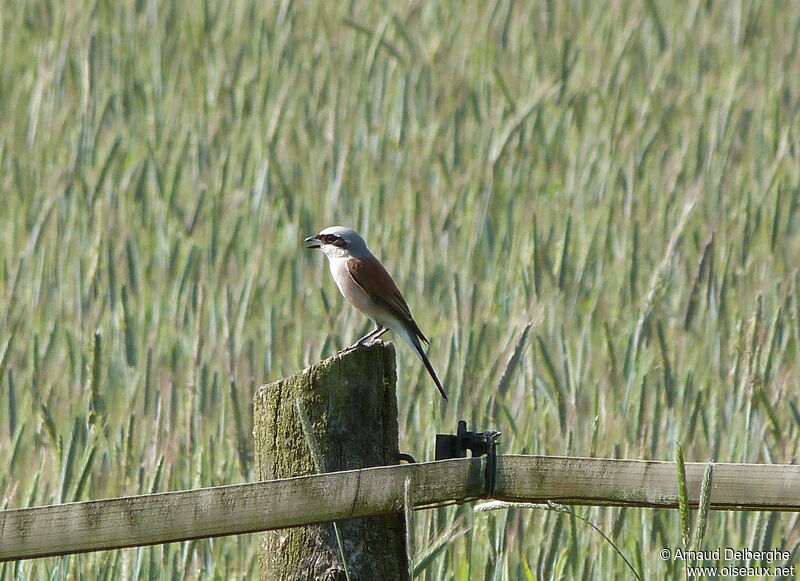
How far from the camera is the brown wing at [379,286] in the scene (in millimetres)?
3537

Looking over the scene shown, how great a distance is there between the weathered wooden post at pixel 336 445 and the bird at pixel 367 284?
1169 mm

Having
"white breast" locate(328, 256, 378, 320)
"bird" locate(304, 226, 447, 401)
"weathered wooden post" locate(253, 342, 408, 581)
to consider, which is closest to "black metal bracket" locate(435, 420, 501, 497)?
"weathered wooden post" locate(253, 342, 408, 581)

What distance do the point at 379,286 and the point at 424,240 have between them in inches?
56.3

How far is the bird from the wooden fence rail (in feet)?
3.76

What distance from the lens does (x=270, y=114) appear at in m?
6.39

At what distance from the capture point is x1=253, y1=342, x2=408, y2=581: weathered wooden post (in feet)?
7.33

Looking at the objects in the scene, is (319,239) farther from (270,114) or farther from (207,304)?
(270,114)

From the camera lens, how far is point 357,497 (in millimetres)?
2111

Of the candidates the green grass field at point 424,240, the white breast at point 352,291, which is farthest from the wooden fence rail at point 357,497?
the white breast at point 352,291

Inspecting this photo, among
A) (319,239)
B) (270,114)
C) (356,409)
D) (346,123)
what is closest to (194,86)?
(270,114)

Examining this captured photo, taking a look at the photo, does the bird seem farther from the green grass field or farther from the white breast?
the green grass field

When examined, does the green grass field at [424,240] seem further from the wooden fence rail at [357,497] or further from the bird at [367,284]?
the wooden fence rail at [357,497]

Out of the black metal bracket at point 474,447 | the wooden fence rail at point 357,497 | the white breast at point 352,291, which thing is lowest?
the wooden fence rail at point 357,497

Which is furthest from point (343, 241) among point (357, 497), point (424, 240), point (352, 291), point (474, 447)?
point (357, 497)
